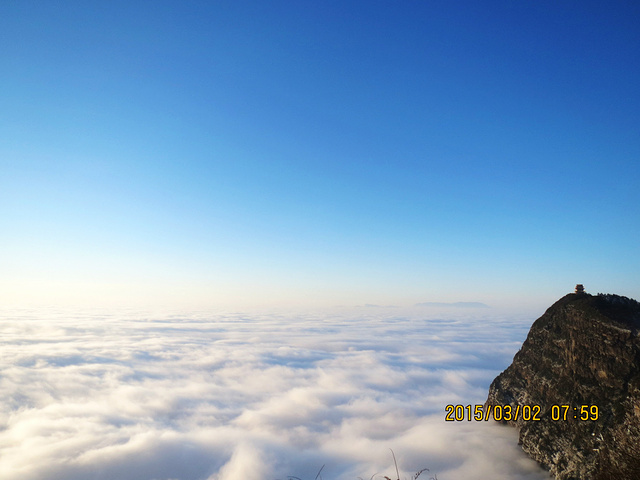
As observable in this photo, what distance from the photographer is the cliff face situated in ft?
94.6

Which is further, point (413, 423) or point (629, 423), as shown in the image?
point (413, 423)

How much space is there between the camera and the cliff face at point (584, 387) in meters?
28.8

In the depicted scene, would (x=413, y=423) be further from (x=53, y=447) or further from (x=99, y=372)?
(x=99, y=372)

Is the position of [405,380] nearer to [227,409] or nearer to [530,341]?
[227,409]

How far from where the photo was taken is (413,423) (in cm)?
11544

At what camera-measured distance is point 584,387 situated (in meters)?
34.1

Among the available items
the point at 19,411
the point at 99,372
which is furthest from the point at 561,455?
the point at 99,372

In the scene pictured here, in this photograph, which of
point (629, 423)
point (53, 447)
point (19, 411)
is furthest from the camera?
point (19, 411)

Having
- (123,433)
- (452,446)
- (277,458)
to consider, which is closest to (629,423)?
(452,446)

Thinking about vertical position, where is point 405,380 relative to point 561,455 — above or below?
below

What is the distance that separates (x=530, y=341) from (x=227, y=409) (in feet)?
464

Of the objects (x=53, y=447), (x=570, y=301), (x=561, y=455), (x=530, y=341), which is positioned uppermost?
(x=570, y=301)

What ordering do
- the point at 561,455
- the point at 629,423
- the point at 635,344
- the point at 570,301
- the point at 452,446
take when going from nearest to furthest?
the point at 629,423
the point at 635,344
the point at 561,455
the point at 570,301
the point at 452,446

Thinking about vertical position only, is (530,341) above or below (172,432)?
above
